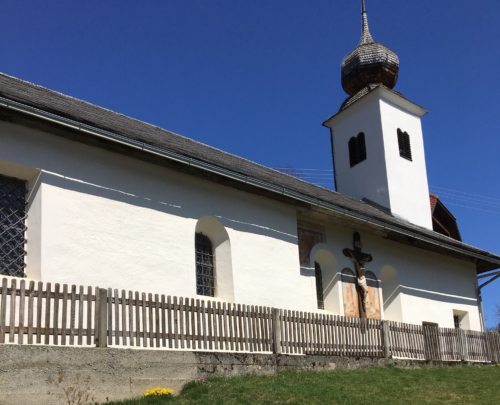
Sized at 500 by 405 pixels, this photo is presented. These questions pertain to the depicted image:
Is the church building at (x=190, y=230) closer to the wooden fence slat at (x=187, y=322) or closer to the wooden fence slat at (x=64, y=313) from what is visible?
the wooden fence slat at (x=187, y=322)

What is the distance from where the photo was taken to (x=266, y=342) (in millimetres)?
12977

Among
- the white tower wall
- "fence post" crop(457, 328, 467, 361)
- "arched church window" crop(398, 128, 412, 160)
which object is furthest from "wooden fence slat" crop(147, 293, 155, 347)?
"arched church window" crop(398, 128, 412, 160)

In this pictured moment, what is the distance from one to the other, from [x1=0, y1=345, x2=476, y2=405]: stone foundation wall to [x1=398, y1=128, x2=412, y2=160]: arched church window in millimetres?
15635

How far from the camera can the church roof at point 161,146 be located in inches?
479

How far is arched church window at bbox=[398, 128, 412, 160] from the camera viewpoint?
26.0 meters

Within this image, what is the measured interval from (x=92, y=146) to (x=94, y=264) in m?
2.26

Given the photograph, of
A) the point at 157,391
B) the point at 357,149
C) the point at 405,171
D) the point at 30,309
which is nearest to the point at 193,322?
the point at 157,391

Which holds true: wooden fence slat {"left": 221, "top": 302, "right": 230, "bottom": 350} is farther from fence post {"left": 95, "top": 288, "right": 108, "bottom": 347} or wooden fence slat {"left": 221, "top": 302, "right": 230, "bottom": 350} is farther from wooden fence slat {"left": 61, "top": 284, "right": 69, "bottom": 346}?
wooden fence slat {"left": 61, "top": 284, "right": 69, "bottom": 346}

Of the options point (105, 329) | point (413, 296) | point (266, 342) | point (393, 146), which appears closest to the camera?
point (105, 329)

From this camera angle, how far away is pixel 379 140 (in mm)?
25234

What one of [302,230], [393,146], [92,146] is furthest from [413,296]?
[92,146]

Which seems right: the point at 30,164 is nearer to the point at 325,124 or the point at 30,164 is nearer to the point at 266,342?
the point at 266,342

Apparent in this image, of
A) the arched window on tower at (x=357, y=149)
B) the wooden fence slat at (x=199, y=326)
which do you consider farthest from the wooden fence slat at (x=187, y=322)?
the arched window on tower at (x=357, y=149)

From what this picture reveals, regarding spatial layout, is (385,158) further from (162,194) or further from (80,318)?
(80,318)
